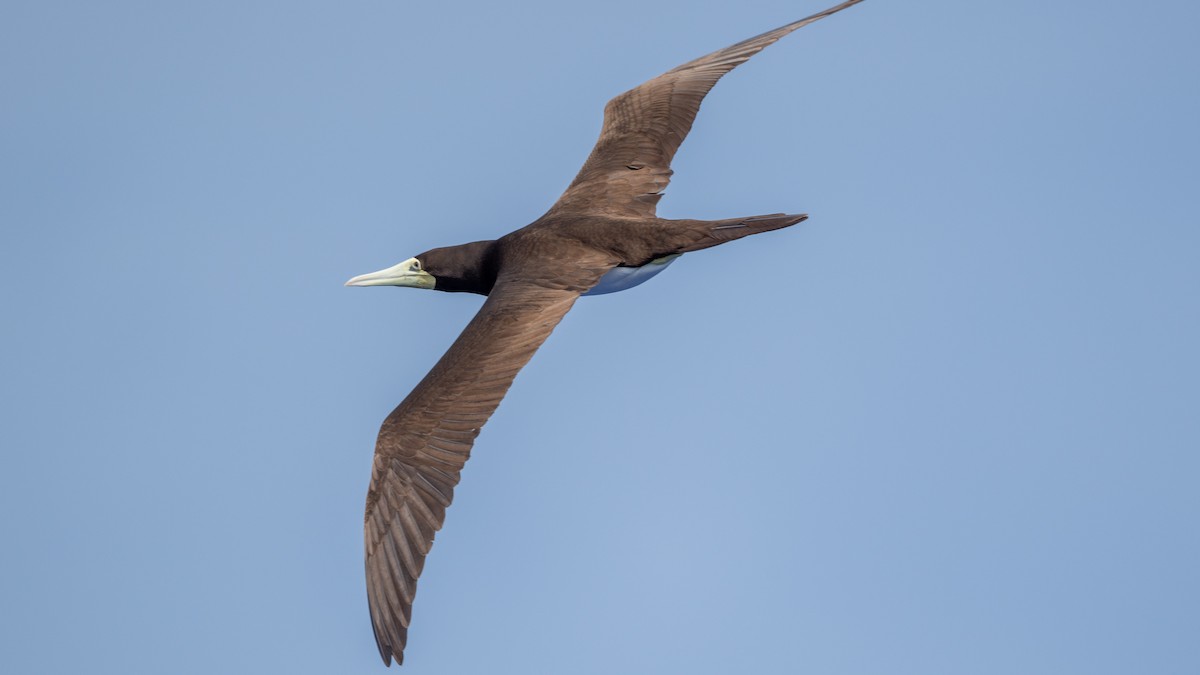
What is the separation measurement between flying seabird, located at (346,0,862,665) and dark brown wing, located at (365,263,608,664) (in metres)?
0.01

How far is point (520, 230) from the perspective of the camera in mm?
19766

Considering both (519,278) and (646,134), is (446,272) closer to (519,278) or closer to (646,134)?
(519,278)

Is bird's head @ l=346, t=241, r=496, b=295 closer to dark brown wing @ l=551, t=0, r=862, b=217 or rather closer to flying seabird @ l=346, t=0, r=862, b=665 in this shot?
flying seabird @ l=346, t=0, r=862, b=665

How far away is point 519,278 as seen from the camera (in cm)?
1847

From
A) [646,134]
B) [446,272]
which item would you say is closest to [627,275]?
[446,272]

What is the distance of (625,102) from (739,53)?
1711 mm

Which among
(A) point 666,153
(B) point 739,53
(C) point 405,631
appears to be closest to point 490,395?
(C) point 405,631

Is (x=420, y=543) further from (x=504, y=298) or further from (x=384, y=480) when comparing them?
(x=504, y=298)

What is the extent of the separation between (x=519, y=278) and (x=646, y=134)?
4.08 meters

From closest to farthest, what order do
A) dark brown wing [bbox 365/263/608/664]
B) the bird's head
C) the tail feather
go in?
dark brown wing [bbox 365/263/608/664] → the tail feather → the bird's head

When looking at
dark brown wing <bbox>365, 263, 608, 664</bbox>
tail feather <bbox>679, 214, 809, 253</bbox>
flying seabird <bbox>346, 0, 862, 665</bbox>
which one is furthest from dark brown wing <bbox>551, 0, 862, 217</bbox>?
dark brown wing <bbox>365, 263, 608, 664</bbox>

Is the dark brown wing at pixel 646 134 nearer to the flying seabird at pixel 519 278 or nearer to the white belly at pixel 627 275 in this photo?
the flying seabird at pixel 519 278

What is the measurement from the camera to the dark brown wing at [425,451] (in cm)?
1591

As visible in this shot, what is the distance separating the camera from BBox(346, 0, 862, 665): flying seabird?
1619 centimetres
